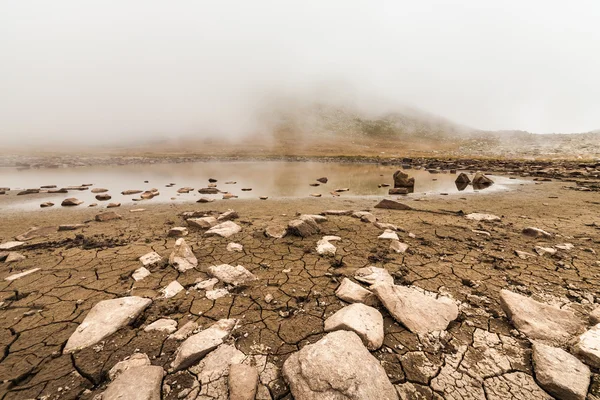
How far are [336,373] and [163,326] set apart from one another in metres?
2.08

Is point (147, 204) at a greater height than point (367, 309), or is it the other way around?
point (367, 309)

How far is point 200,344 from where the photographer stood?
2490mm

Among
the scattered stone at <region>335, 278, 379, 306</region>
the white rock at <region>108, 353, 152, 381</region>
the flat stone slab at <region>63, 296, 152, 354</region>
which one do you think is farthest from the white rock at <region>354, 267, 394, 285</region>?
the flat stone slab at <region>63, 296, 152, 354</region>

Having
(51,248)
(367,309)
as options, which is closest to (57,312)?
(51,248)

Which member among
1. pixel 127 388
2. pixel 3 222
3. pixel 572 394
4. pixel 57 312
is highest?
pixel 572 394

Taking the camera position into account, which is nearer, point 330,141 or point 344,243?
point 344,243

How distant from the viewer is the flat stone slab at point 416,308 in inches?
109

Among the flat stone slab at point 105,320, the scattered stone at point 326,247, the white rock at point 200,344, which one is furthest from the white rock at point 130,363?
the scattered stone at point 326,247

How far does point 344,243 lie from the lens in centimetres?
539

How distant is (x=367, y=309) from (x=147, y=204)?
10144 mm

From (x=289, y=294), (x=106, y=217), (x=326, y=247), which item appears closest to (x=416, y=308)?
(x=289, y=294)

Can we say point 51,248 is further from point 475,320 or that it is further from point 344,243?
point 475,320

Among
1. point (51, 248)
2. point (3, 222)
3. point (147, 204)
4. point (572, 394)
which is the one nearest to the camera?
point (572, 394)

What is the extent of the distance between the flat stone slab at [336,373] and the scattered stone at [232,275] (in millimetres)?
1721
